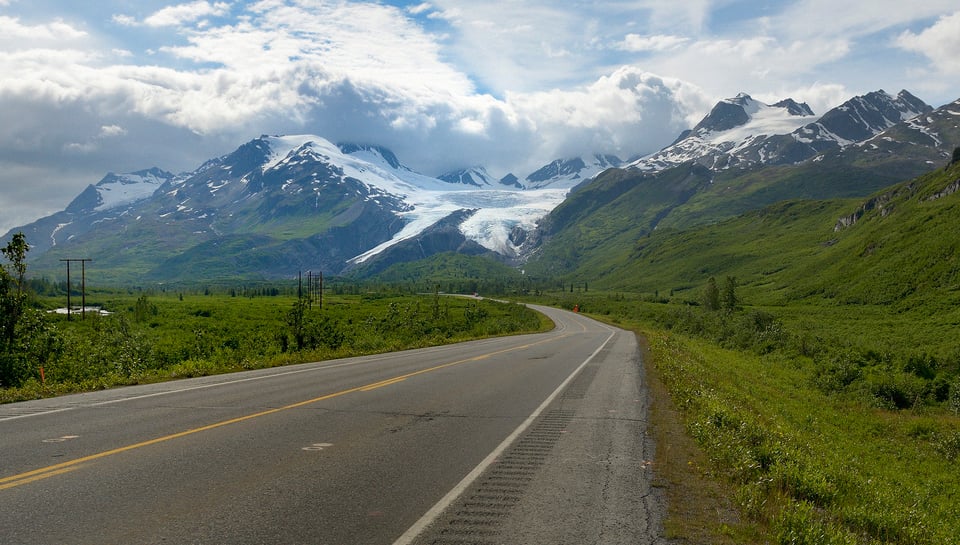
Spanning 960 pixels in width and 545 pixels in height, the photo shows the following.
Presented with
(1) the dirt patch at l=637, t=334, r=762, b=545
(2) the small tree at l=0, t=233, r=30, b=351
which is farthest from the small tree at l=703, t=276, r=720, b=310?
(2) the small tree at l=0, t=233, r=30, b=351

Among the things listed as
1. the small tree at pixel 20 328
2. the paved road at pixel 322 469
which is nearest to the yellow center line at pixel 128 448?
the paved road at pixel 322 469

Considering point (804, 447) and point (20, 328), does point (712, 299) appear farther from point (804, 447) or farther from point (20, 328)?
point (20, 328)

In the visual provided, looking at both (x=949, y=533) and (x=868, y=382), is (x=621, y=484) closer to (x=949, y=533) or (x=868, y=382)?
(x=949, y=533)

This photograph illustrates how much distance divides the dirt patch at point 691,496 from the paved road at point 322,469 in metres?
0.28

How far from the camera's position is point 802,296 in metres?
A: 150

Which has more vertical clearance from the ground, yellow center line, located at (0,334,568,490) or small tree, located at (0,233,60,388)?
small tree, located at (0,233,60,388)

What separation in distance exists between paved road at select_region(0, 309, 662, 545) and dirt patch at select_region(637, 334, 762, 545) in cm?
28

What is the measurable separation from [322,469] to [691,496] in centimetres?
522

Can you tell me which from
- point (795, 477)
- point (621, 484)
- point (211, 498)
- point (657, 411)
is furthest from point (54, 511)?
A: point (657, 411)

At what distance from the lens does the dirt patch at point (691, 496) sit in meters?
6.99

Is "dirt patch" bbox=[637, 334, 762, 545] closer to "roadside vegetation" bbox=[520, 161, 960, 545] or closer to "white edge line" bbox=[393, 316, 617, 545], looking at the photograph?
"roadside vegetation" bbox=[520, 161, 960, 545]

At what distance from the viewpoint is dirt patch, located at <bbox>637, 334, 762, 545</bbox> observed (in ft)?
22.9

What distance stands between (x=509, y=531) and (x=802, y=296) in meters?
163

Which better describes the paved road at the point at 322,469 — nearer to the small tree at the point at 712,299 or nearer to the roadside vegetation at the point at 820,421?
the roadside vegetation at the point at 820,421
